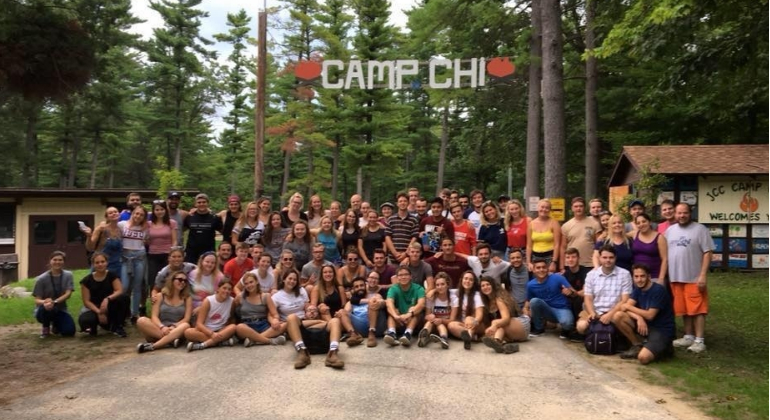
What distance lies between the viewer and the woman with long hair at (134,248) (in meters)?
7.87

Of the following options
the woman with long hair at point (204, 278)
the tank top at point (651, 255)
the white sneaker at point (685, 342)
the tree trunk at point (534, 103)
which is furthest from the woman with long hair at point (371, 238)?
the tree trunk at point (534, 103)

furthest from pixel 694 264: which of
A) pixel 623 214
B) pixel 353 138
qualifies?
pixel 353 138

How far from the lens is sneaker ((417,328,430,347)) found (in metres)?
6.71

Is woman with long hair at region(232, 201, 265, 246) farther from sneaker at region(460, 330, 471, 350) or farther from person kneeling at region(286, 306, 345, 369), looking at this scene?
sneaker at region(460, 330, 471, 350)

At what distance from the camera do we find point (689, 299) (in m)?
6.69

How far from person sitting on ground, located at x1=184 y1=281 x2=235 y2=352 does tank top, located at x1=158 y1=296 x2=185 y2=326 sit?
36cm

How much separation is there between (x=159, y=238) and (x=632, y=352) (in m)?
6.33

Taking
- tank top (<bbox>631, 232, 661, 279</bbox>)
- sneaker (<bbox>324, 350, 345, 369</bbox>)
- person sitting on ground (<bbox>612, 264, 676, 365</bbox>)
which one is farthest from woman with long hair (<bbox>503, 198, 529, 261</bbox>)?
sneaker (<bbox>324, 350, 345, 369</bbox>)

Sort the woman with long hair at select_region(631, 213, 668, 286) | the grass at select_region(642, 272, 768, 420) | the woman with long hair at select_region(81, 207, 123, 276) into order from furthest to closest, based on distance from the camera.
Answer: the woman with long hair at select_region(81, 207, 123, 276)
the woman with long hair at select_region(631, 213, 668, 286)
the grass at select_region(642, 272, 768, 420)

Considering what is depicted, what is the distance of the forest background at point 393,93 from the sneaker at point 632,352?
3778 mm

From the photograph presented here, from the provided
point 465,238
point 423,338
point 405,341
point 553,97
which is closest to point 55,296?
point 405,341

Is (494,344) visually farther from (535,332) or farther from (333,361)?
(333,361)

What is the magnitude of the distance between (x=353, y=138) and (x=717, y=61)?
2354 centimetres

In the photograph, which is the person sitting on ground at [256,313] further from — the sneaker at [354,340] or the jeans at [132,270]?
the jeans at [132,270]
